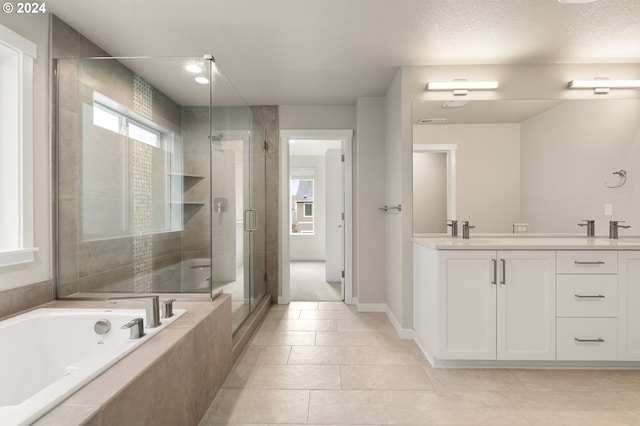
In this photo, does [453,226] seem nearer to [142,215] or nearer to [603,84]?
[603,84]

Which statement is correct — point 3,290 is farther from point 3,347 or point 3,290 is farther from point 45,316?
point 3,347

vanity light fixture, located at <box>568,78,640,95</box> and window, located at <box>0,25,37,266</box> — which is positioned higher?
vanity light fixture, located at <box>568,78,640,95</box>

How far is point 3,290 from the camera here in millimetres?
1745

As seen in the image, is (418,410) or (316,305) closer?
(418,410)

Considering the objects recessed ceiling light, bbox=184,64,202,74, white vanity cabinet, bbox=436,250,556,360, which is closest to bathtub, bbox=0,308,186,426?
recessed ceiling light, bbox=184,64,202,74

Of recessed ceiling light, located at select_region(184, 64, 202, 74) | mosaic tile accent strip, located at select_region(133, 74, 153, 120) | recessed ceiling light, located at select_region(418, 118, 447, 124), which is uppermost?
recessed ceiling light, located at select_region(184, 64, 202, 74)

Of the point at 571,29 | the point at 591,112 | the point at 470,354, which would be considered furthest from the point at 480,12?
the point at 470,354

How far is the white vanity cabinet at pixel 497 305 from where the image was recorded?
2.26 m

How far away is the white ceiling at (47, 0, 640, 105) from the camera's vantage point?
2018 mm

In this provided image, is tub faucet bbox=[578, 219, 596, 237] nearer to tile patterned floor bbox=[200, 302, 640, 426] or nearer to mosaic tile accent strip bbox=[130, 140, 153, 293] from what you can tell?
tile patterned floor bbox=[200, 302, 640, 426]

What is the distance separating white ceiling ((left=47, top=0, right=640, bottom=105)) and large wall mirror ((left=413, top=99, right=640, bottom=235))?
0.42 m

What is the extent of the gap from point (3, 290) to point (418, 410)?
230 centimetres

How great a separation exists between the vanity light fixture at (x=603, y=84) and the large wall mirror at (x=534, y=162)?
0.10 m

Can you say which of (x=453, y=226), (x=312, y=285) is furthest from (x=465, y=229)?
(x=312, y=285)
